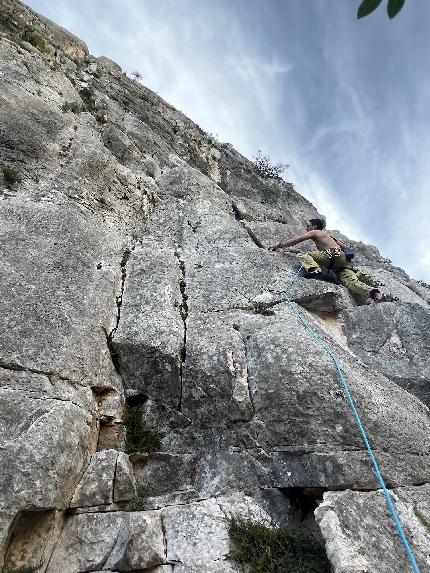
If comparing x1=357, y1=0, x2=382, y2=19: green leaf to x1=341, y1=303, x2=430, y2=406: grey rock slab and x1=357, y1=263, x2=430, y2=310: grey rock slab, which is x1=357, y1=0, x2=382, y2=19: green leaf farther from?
x1=357, y1=263, x2=430, y2=310: grey rock slab


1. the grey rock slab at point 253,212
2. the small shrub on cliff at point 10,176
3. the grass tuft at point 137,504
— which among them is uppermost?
the grey rock slab at point 253,212

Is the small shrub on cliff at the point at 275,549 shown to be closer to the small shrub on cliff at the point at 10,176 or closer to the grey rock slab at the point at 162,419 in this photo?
the grey rock slab at the point at 162,419

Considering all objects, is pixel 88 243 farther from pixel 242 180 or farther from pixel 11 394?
pixel 242 180

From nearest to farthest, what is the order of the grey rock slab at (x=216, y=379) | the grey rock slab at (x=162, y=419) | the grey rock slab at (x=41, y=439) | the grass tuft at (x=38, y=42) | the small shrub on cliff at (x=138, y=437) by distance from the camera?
1. the grey rock slab at (x=41, y=439)
2. the small shrub on cliff at (x=138, y=437)
3. the grey rock slab at (x=216, y=379)
4. the grey rock slab at (x=162, y=419)
5. the grass tuft at (x=38, y=42)

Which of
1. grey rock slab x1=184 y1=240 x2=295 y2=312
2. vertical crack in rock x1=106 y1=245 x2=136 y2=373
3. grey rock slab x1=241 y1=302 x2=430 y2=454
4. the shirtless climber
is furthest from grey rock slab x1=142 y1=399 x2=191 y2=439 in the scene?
the shirtless climber

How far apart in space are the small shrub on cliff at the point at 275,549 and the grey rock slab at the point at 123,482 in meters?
1.55

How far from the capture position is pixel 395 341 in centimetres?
1014

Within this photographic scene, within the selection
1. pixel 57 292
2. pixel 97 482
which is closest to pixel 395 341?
pixel 97 482

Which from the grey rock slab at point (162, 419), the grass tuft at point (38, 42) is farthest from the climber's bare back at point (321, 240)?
the grass tuft at point (38, 42)

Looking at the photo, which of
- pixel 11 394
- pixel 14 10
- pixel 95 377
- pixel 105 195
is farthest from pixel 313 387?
pixel 14 10

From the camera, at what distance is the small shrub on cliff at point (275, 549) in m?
5.57

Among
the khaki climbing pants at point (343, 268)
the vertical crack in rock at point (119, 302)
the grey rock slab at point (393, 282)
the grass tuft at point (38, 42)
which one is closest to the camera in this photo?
the vertical crack in rock at point (119, 302)

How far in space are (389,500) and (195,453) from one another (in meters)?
3.11

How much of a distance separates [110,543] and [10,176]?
882 centimetres
